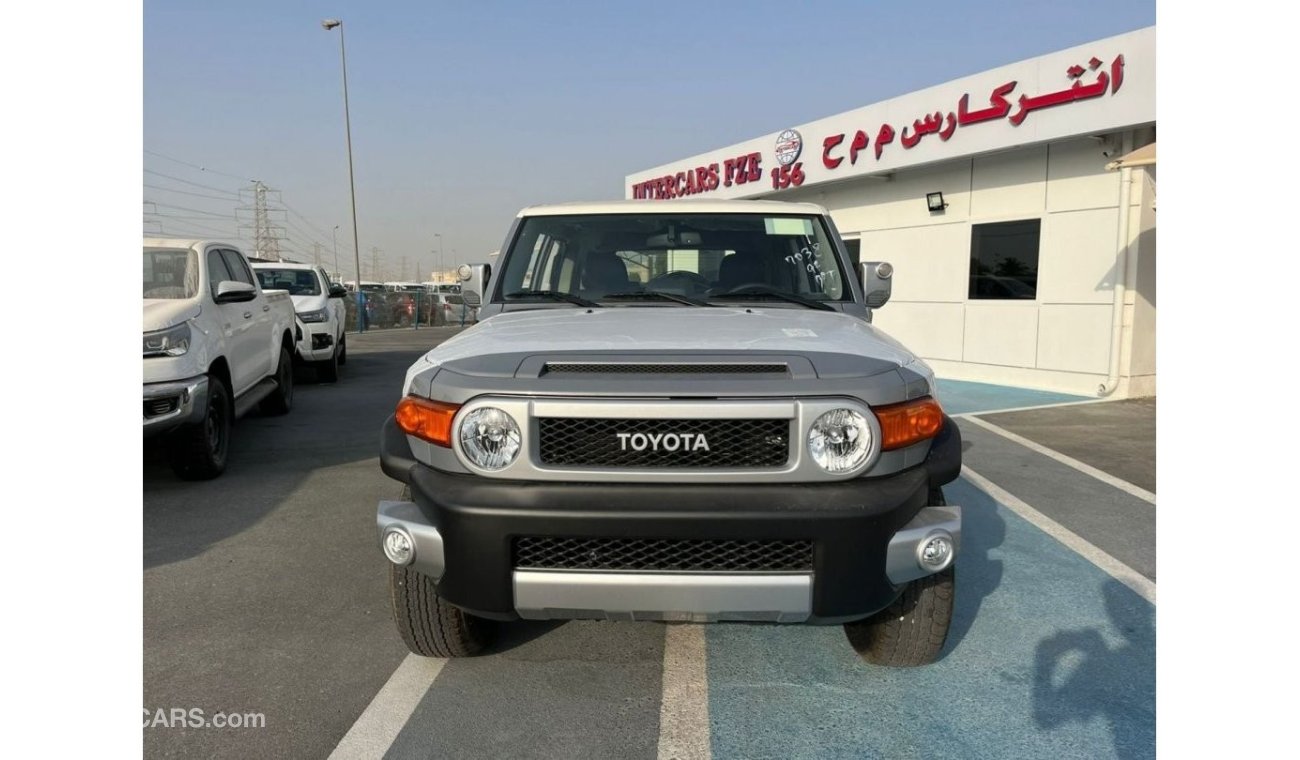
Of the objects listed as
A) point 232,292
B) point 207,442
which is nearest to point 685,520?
point 207,442

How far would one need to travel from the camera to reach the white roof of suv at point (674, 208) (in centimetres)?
392

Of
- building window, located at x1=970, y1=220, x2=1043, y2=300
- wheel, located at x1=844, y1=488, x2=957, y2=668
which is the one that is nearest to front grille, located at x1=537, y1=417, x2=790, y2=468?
wheel, located at x1=844, y1=488, x2=957, y2=668

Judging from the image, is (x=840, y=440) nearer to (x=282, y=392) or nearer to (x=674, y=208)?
(x=674, y=208)

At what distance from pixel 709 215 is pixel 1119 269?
25.8 ft

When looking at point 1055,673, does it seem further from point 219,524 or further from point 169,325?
point 169,325

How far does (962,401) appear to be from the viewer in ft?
32.3

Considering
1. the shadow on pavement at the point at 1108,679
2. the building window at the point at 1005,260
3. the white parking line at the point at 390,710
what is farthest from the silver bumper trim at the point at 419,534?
the building window at the point at 1005,260

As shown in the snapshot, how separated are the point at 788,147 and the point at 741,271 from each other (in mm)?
11679

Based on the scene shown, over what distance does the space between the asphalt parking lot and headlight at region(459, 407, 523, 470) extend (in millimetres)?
936

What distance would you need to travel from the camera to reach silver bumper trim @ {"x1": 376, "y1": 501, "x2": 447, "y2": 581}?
2375 mm

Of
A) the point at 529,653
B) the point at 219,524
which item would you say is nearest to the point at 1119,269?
the point at 529,653

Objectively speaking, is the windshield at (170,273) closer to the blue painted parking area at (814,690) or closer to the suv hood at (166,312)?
the suv hood at (166,312)

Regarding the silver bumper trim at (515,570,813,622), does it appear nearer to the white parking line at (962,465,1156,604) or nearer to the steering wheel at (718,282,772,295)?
the steering wheel at (718,282,772,295)

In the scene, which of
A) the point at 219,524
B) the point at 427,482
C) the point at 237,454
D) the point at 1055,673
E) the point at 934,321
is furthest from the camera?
the point at 934,321
